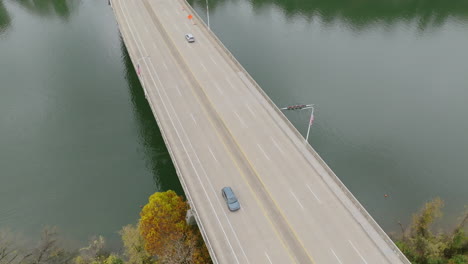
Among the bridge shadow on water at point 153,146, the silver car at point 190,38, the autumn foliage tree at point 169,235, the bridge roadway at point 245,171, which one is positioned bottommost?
the bridge shadow on water at point 153,146

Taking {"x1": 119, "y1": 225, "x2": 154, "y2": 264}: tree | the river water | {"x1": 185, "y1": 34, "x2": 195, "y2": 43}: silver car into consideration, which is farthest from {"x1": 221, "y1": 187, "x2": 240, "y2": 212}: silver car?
{"x1": 185, "y1": 34, "x2": 195, "y2": 43}: silver car

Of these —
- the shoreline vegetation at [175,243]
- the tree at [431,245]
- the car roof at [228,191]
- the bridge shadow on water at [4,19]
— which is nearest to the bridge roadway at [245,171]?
the car roof at [228,191]

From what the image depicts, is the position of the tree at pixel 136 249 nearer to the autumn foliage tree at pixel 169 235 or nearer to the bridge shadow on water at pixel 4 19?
the autumn foliage tree at pixel 169 235

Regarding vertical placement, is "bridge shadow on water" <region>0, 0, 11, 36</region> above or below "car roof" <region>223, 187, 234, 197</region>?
above

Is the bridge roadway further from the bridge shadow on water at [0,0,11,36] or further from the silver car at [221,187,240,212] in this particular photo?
the bridge shadow on water at [0,0,11,36]

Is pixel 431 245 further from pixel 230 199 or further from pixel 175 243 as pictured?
pixel 175 243

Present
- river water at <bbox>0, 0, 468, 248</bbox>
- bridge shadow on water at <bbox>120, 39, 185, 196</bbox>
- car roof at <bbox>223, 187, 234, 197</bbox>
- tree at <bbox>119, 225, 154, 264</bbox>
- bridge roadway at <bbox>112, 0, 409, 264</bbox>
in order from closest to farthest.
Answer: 1. bridge roadway at <bbox>112, 0, 409, 264</bbox>
2. car roof at <bbox>223, 187, 234, 197</bbox>
3. tree at <bbox>119, 225, 154, 264</bbox>
4. river water at <bbox>0, 0, 468, 248</bbox>
5. bridge shadow on water at <bbox>120, 39, 185, 196</bbox>
